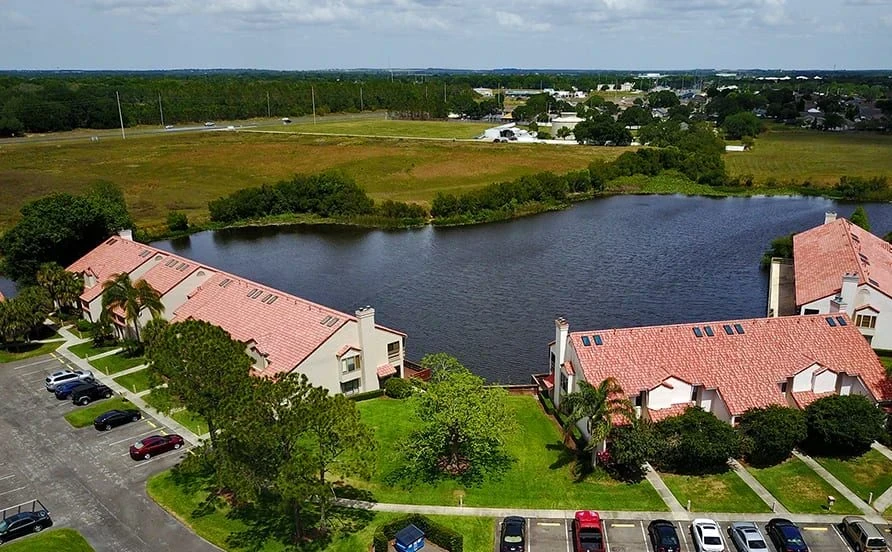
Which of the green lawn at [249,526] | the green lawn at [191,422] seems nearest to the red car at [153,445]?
the green lawn at [191,422]

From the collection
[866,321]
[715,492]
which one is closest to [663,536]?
[715,492]

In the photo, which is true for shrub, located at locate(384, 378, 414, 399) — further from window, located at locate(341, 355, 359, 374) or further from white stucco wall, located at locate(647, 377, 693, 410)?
white stucco wall, located at locate(647, 377, 693, 410)

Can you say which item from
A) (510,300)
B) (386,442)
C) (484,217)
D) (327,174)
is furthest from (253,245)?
(386,442)

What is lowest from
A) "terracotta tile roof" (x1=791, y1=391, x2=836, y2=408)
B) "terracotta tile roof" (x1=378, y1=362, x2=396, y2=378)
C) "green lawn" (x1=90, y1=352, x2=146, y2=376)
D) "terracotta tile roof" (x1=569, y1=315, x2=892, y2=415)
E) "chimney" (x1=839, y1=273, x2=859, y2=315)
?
"green lawn" (x1=90, y1=352, x2=146, y2=376)

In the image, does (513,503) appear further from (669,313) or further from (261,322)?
(669,313)

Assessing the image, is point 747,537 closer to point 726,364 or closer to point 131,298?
point 726,364

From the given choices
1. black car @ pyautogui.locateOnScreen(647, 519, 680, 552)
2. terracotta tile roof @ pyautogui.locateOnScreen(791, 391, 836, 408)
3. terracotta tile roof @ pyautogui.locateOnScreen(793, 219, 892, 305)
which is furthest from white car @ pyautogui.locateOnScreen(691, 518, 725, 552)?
terracotta tile roof @ pyautogui.locateOnScreen(793, 219, 892, 305)

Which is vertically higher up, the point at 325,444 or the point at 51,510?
the point at 325,444
